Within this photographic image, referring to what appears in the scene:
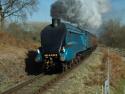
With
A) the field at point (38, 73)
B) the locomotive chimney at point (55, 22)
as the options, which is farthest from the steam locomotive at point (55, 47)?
the field at point (38, 73)

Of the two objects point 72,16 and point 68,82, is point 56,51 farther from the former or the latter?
point 72,16

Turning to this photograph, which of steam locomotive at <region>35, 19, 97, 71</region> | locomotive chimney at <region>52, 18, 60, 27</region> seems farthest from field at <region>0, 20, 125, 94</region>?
locomotive chimney at <region>52, 18, 60, 27</region>

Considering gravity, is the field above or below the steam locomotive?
below

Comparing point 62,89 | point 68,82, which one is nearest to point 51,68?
point 68,82

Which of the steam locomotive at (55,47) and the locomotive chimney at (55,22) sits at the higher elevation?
the locomotive chimney at (55,22)

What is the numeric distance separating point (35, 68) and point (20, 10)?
748 inches

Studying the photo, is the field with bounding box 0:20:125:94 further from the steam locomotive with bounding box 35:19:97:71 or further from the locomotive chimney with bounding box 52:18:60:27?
the locomotive chimney with bounding box 52:18:60:27

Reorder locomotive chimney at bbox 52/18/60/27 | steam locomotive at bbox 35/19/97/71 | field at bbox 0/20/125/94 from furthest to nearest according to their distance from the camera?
locomotive chimney at bbox 52/18/60/27 < steam locomotive at bbox 35/19/97/71 < field at bbox 0/20/125/94

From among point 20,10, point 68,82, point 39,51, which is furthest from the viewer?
point 20,10

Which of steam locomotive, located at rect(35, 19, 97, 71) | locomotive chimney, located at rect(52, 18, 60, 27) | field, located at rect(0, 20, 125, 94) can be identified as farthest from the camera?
locomotive chimney, located at rect(52, 18, 60, 27)

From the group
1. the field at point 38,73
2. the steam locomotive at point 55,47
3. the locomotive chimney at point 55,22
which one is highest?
the locomotive chimney at point 55,22

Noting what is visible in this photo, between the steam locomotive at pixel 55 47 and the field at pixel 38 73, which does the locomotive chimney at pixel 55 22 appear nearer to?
the steam locomotive at pixel 55 47

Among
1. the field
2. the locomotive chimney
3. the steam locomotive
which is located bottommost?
the field

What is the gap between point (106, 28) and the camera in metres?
95.8
